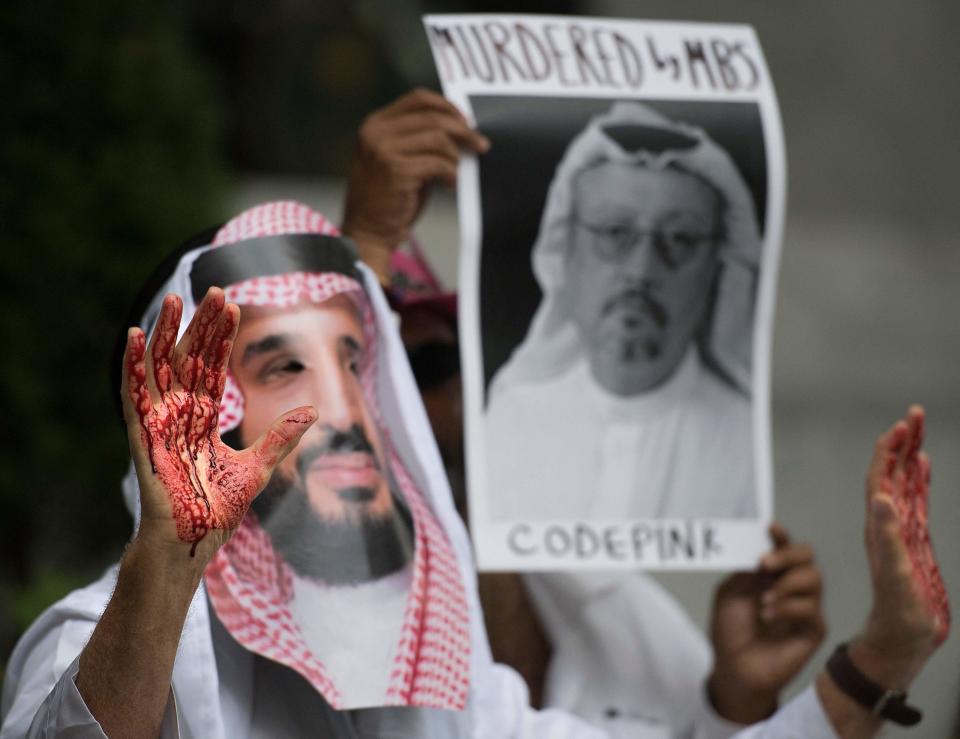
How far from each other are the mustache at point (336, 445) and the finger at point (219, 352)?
0.37m

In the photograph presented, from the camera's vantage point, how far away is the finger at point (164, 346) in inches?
65.6

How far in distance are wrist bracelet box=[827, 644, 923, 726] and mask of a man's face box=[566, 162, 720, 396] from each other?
1.95 feet

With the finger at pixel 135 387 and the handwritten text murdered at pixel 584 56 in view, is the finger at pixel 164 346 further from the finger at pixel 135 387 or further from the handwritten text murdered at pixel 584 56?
the handwritten text murdered at pixel 584 56

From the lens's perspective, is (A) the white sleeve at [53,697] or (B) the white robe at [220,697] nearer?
(A) the white sleeve at [53,697]

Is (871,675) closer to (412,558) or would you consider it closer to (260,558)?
(412,558)

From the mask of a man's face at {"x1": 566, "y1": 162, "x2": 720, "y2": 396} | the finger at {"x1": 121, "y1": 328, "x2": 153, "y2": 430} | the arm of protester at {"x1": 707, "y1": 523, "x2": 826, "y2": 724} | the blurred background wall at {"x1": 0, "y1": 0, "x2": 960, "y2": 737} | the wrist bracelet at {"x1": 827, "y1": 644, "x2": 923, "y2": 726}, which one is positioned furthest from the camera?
the blurred background wall at {"x1": 0, "y1": 0, "x2": 960, "y2": 737}

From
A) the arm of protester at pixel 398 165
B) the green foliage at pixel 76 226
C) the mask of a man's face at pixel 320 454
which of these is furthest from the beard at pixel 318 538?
the green foliage at pixel 76 226

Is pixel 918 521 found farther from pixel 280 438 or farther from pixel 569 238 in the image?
pixel 280 438

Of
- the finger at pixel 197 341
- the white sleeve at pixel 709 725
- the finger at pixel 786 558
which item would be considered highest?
the finger at pixel 197 341

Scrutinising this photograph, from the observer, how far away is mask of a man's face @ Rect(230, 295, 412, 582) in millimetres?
2064

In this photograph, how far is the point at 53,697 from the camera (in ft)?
5.84

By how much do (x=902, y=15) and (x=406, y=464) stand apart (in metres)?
6.58

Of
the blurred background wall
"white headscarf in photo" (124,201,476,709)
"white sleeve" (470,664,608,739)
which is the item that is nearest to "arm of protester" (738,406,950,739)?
"white sleeve" (470,664,608,739)

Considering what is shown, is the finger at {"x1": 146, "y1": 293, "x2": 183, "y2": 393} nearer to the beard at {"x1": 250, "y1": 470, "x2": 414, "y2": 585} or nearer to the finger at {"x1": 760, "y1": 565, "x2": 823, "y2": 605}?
the beard at {"x1": 250, "y1": 470, "x2": 414, "y2": 585}
